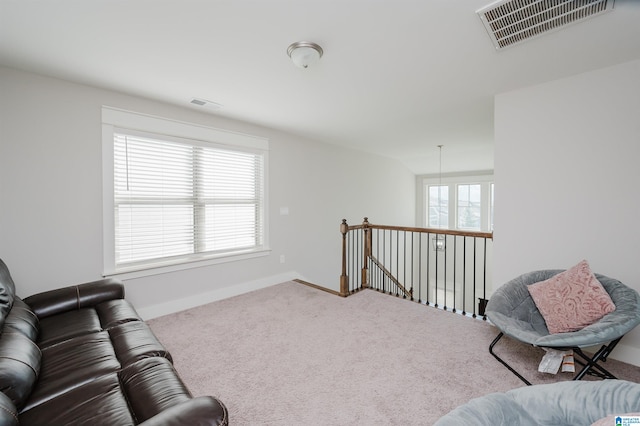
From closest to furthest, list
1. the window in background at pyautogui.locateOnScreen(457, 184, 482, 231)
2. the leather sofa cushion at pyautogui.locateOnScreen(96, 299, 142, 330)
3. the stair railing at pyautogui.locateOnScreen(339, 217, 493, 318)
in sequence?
the leather sofa cushion at pyautogui.locateOnScreen(96, 299, 142, 330)
the stair railing at pyautogui.locateOnScreen(339, 217, 493, 318)
the window in background at pyautogui.locateOnScreen(457, 184, 482, 231)

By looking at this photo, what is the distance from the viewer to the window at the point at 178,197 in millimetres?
2814

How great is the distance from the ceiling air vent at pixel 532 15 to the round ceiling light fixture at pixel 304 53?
0.99 metres

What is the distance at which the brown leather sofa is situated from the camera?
108cm

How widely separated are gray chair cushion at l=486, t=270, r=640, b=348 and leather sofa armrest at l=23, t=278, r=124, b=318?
3082mm

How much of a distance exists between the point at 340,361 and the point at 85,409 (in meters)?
1.59

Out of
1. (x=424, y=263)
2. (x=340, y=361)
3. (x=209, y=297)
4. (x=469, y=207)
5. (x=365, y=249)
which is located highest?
(x=469, y=207)

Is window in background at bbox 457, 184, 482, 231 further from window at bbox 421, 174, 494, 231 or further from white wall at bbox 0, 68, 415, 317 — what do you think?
white wall at bbox 0, 68, 415, 317

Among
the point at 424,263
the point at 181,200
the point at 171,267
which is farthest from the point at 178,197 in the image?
the point at 424,263

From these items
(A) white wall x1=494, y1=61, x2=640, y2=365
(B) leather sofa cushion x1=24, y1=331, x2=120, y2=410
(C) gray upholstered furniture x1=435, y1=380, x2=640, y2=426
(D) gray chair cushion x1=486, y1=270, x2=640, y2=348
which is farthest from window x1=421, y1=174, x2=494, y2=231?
(B) leather sofa cushion x1=24, y1=331, x2=120, y2=410

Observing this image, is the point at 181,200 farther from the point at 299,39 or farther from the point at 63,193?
the point at 299,39

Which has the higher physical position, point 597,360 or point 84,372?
point 84,372

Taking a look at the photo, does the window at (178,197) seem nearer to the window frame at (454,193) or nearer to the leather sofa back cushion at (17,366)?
the leather sofa back cushion at (17,366)

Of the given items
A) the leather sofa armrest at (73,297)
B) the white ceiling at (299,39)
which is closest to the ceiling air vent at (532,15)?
the white ceiling at (299,39)

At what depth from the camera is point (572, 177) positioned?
2.38 m
